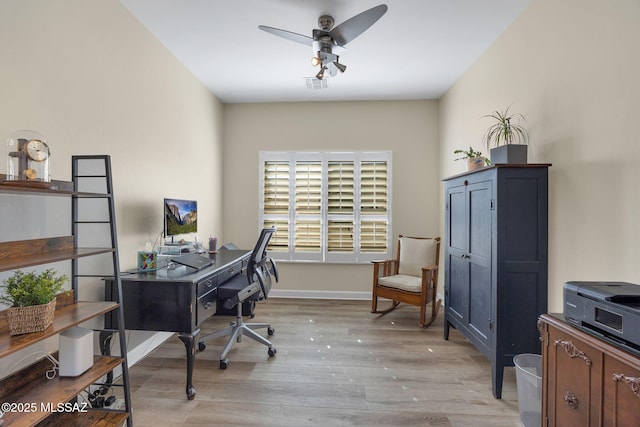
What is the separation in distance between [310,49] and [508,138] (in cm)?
201

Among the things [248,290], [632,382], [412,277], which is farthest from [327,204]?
[632,382]

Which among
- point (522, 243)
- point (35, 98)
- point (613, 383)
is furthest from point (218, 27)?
point (613, 383)

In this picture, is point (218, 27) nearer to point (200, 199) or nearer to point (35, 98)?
point (35, 98)

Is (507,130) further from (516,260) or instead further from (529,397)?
(529,397)

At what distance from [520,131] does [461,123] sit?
1.23m

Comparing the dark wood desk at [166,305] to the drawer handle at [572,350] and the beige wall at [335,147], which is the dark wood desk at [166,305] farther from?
the beige wall at [335,147]

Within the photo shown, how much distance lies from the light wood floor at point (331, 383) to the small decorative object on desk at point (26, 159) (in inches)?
60.3

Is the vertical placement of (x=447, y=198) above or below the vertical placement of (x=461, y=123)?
below

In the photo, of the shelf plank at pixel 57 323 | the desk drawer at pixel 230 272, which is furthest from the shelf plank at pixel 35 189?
the desk drawer at pixel 230 272

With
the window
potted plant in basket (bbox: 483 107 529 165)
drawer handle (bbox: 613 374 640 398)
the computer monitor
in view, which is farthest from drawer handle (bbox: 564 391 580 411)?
the window

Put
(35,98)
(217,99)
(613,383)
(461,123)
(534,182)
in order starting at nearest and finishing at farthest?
(613,383) < (35,98) < (534,182) < (461,123) < (217,99)

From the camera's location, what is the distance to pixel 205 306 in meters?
2.38

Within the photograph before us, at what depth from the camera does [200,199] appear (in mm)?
3994

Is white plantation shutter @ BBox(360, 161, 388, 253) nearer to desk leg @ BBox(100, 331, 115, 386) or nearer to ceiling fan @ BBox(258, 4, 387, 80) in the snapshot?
ceiling fan @ BBox(258, 4, 387, 80)
